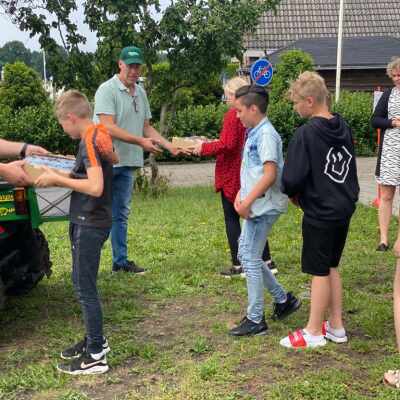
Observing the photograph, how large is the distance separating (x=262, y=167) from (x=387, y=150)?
2.84 meters

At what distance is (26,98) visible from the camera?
19.2 m

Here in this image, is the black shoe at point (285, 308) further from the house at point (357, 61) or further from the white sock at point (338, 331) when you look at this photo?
the house at point (357, 61)

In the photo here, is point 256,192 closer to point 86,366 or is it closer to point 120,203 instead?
point 86,366

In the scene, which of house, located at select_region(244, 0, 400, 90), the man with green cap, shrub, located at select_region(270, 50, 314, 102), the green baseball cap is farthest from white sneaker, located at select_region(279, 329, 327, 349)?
house, located at select_region(244, 0, 400, 90)

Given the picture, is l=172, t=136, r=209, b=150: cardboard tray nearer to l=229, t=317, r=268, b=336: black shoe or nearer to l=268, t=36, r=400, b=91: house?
l=229, t=317, r=268, b=336: black shoe

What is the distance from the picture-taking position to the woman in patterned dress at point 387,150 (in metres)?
6.43

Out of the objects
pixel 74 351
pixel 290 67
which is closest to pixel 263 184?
pixel 74 351

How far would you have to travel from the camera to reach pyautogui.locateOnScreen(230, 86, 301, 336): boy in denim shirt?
162 inches

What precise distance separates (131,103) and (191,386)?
9.76 feet

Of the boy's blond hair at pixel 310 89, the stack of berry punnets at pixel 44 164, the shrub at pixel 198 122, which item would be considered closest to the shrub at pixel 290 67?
the shrub at pixel 198 122

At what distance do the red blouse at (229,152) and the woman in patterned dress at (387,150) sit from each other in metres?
1.82

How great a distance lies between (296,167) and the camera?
12.5 ft

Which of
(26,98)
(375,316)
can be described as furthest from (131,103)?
(26,98)

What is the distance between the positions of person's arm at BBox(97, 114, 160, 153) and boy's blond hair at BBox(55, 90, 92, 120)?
70.2 inches
